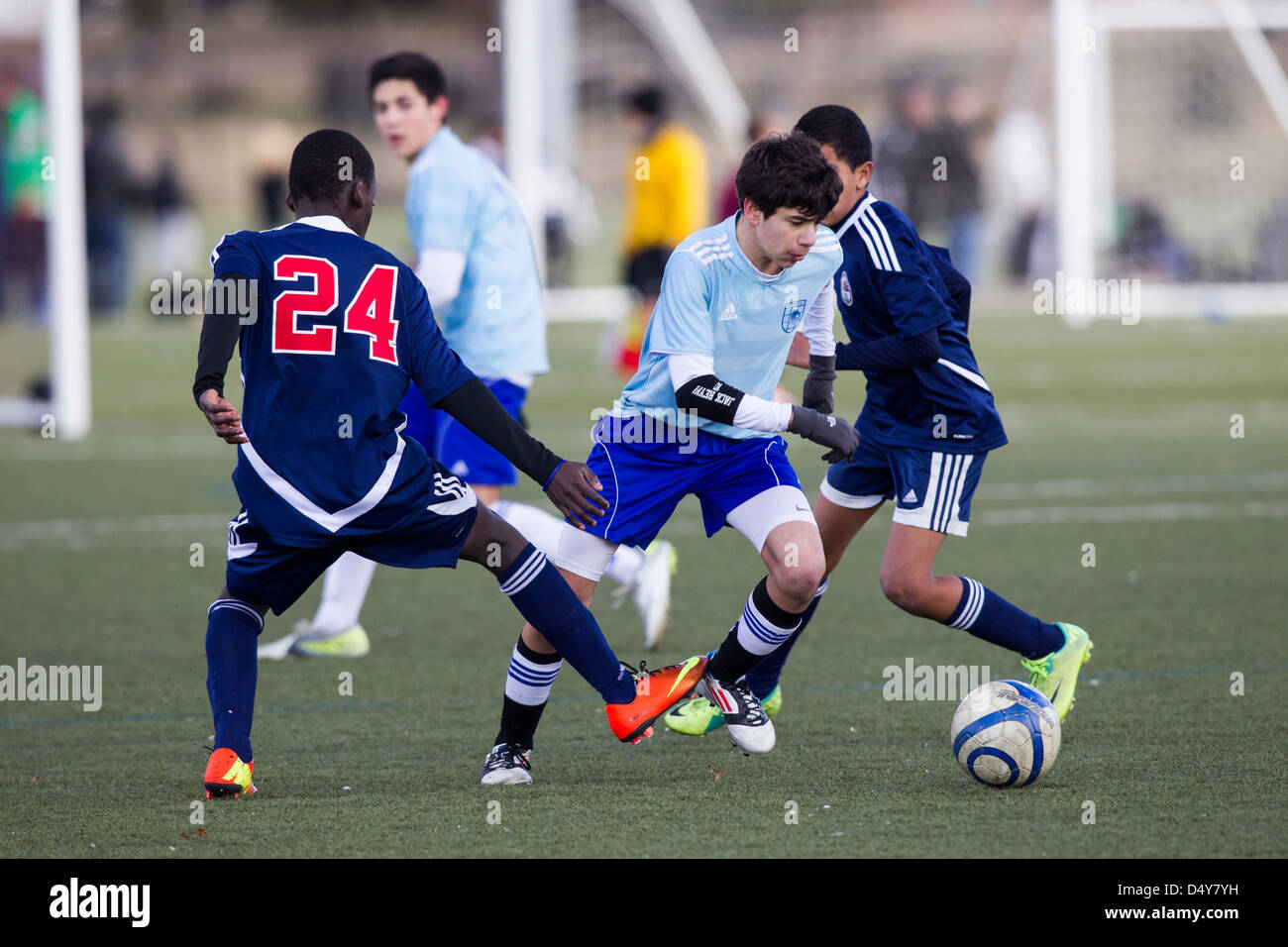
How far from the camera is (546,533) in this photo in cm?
709

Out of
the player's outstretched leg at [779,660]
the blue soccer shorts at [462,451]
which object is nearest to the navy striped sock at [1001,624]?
the player's outstretched leg at [779,660]

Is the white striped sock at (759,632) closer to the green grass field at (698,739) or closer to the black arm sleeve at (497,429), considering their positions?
the green grass field at (698,739)

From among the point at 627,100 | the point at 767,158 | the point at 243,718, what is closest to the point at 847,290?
the point at 767,158

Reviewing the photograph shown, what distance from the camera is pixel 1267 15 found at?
23672mm

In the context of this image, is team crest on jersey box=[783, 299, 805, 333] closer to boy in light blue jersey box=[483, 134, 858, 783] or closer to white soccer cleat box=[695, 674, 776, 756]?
boy in light blue jersey box=[483, 134, 858, 783]

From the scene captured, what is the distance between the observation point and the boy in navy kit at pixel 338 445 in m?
4.62

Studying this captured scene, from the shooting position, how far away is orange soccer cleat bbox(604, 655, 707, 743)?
4.92 m

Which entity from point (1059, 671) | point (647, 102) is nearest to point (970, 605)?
point (1059, 671)

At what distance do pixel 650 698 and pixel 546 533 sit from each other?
220cm

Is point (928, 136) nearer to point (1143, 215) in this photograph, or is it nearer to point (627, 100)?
point (1143, 215)

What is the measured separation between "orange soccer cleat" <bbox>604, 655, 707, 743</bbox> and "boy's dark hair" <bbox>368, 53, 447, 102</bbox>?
2.95 metres

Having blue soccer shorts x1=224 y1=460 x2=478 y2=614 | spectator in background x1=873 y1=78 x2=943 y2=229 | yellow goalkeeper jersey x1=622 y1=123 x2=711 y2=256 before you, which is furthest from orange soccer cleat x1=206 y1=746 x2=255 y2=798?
spectator in background x1=873 y1=78 x2=943 y2=229
